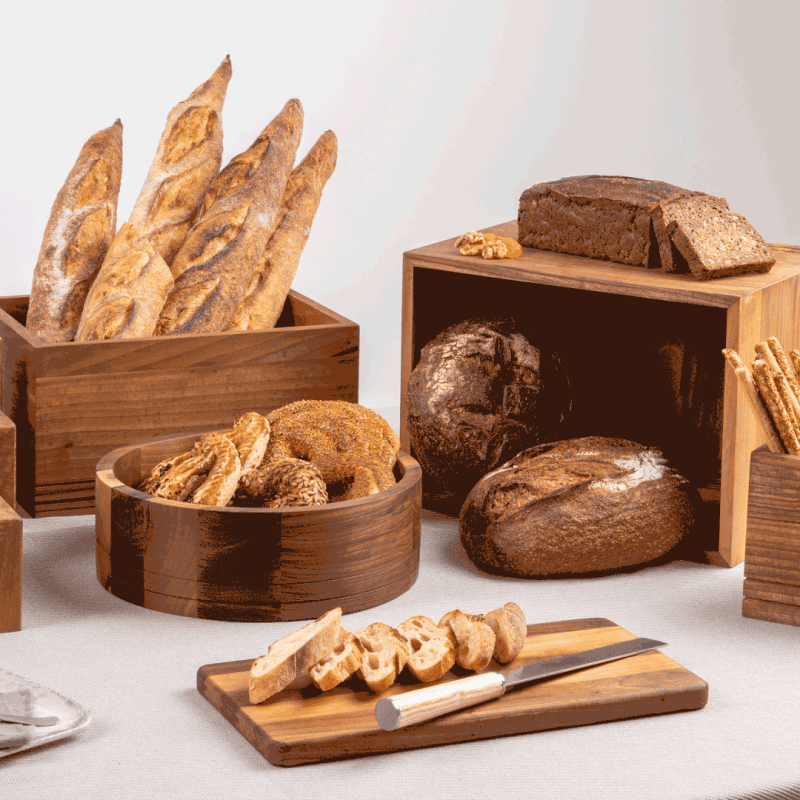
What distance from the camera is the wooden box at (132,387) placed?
1491 mm

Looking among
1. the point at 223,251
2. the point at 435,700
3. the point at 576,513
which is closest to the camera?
the point at 435,700

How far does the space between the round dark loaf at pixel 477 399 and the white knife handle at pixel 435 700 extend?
55cm

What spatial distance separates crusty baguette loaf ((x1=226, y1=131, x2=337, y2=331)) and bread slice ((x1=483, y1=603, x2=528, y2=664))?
69 centimetres

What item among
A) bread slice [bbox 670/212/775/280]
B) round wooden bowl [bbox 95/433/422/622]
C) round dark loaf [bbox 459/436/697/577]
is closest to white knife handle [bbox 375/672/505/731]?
round wooden bowl [bbox 95/433/422/622]

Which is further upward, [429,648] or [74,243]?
[74,243]

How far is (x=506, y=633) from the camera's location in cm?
107

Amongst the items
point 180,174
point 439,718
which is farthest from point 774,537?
point 180,174

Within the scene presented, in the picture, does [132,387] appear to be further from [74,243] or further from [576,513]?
[576,513]

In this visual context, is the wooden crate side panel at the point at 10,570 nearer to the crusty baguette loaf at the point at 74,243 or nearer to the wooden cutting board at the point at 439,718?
the wooden cutting board at the point at 439,718

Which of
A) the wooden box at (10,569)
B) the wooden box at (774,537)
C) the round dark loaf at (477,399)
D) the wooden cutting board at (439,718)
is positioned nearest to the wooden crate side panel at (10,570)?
the wooden box at (10,569)

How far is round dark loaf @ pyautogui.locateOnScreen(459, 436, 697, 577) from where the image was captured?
1.35m

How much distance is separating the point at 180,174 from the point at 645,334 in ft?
2.25

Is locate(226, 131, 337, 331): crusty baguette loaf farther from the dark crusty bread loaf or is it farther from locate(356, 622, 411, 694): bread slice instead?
locate(356, 622, 411, 694): bread slice

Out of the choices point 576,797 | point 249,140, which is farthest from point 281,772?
point 249,140
